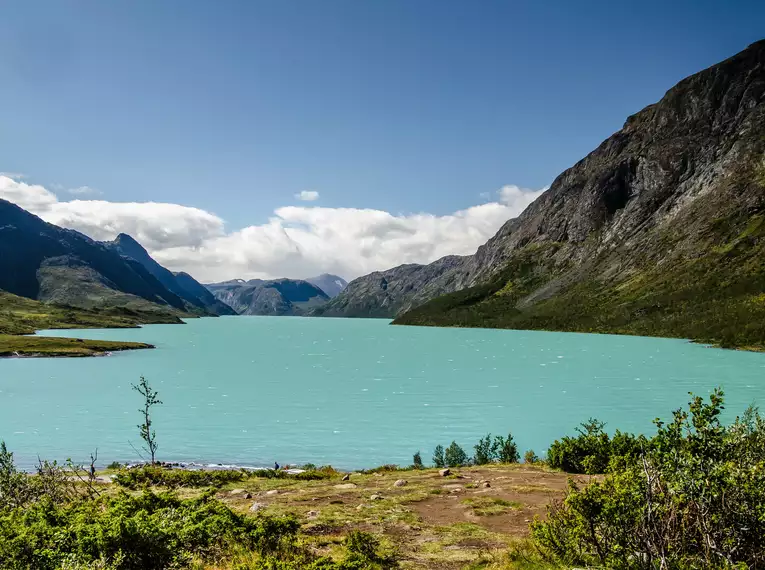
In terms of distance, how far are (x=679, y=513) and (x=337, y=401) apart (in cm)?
5420

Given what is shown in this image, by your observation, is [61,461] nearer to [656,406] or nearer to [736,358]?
[656,406]

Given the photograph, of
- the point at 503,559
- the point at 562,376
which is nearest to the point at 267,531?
the point at 503,559

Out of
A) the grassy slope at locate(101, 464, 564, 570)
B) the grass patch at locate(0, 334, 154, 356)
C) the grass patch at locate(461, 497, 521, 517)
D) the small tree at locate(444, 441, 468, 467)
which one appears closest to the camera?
the grassy slope at locate(101, 464, 564, 570)

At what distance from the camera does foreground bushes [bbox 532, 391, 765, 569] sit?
26.4ft

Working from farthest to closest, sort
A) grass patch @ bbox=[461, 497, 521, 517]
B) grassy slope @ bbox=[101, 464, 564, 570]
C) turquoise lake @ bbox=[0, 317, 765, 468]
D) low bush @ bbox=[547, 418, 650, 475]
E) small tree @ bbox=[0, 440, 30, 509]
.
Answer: turquoise lake @ bbox=[0, 317, 765, 468] → low bush @ bbox=[547, 418, 650, 475] → grass patch @ bbox=[461, 497, 521, 517] → small tree @ bbox=[0, 440, 30, 509] → grassy slope @ bbox=[101, 464, 564, 570]

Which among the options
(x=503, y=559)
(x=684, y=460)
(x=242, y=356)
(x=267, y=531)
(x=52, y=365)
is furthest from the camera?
(x=242, y=356)

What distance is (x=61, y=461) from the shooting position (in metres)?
35.1

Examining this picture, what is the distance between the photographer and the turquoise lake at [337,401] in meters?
40.6

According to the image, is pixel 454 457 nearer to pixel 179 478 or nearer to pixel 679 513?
pixel 179 478

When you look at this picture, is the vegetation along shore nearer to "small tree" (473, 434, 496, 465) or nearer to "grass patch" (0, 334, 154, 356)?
"small tree" (473, 434, 496, 465)

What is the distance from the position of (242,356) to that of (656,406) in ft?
316

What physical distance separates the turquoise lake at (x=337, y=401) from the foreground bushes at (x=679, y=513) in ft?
86.9

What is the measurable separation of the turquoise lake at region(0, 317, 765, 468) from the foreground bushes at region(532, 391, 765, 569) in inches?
1042

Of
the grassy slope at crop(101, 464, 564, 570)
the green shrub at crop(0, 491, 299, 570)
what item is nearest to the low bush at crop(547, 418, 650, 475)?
the grassy slope at crop(101, 464, 564, 570)
